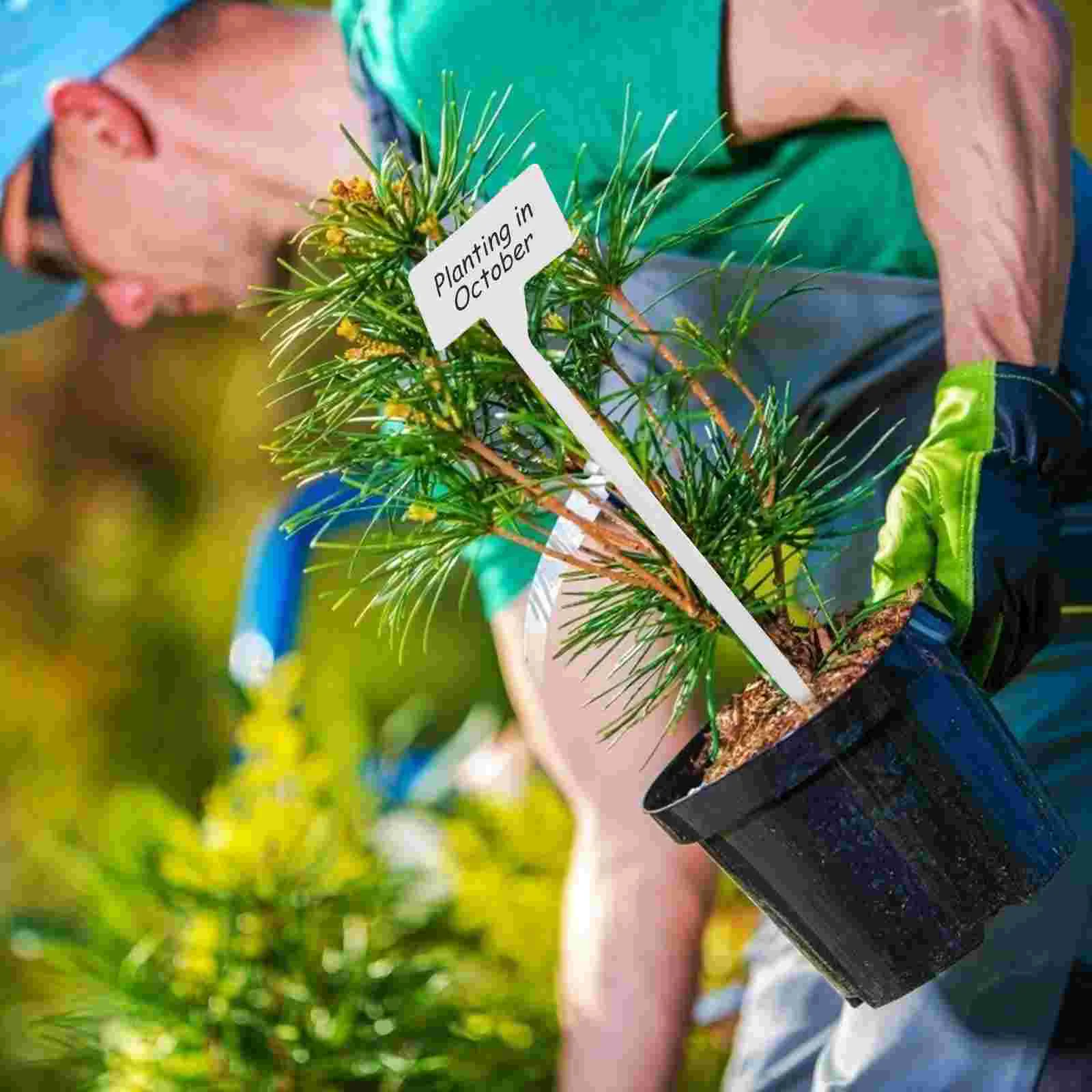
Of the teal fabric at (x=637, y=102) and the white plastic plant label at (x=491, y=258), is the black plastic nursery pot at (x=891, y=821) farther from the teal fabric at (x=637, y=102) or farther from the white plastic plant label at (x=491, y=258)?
the teal fabric at (x=637, y=102)

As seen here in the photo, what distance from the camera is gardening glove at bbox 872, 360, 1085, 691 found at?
0.63 m

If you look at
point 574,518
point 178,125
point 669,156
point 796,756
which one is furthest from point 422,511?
point 178,125

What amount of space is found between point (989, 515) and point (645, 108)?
10.9 inches

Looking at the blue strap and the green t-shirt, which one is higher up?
the green t-shirt

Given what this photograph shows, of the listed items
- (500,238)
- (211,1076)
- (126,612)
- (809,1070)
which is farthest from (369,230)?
(126,612)

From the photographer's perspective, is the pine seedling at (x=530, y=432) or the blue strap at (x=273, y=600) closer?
the pine seedling at (x=530, y=432)

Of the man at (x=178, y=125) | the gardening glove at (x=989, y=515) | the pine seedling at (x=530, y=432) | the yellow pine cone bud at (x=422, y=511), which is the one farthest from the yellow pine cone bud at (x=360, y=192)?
the man at (x=178, y=125)

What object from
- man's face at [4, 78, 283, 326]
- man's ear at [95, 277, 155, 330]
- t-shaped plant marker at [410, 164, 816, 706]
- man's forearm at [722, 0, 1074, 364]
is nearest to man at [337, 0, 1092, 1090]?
man's forearm at [722, 0, 1074, 364]

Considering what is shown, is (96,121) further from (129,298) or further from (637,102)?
(637,102)

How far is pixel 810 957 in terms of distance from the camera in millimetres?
637

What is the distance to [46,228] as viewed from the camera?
124 centimetres

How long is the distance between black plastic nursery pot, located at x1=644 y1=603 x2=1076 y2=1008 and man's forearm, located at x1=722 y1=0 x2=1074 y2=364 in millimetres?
173

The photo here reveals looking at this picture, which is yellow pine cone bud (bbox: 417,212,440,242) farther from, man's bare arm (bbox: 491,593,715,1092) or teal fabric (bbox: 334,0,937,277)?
man's bare arm (bbox: 491,593,715,1092)

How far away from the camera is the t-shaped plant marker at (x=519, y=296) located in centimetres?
56
